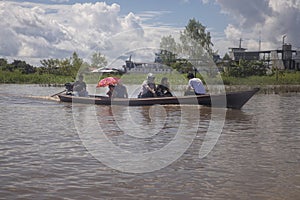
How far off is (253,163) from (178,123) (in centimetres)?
473

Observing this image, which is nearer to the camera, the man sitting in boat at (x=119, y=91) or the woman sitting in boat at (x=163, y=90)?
the woman sitting in boat at (x=163, y=90)

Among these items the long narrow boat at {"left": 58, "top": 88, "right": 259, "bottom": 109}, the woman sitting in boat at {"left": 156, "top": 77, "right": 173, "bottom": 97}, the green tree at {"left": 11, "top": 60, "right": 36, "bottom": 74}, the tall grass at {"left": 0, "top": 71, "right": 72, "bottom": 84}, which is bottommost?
the long narrow boat at {"left": 58, "top": 88, "right": 259, "bottom": 109}

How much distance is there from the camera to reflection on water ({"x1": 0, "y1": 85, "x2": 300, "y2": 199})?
4.43 metres

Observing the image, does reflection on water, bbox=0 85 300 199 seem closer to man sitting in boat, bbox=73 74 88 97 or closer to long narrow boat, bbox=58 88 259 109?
long narrow boat, bbox=58 88 259 109

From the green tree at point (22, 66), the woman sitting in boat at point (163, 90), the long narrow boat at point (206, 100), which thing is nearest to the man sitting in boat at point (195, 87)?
the long narrow boat at point (206, 100)

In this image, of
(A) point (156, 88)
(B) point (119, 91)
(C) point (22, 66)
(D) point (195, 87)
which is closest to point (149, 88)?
(A) point (156, 88)

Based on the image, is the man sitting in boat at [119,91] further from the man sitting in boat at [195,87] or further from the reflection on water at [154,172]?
the reflection on water at [154,172]

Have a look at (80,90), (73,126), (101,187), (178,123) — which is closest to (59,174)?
(101,187)

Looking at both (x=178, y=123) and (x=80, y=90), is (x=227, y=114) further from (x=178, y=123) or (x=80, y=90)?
(x=80, y=90)

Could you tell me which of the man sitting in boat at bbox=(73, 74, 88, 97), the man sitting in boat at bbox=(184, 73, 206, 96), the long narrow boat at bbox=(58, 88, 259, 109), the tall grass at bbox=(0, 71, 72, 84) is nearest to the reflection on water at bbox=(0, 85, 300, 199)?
the long narrow boat at bbox=(58, 88, 259, 109)

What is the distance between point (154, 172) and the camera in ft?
17.3

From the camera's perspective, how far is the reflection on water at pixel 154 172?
14.5 feet

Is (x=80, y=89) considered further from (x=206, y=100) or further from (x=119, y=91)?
(x=206, y=100)

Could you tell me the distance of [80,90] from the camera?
1645 cm
